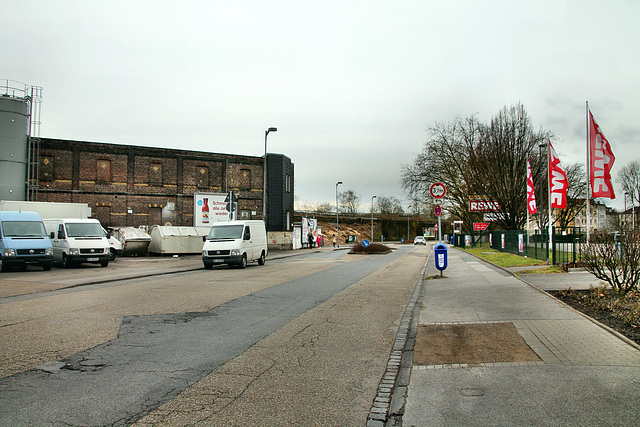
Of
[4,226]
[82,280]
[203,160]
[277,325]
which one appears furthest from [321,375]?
[203,160]

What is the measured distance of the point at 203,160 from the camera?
46156 millimetres

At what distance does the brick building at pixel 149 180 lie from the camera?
40000mm

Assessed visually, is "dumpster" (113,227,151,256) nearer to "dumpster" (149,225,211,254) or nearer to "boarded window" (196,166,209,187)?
"dumpster" (149,225,211,254)

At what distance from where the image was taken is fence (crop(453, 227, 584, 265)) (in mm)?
17961

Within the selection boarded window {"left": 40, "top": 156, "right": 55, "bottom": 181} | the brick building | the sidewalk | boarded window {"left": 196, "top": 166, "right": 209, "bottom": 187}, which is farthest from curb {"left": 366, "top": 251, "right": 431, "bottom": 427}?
boarded window {"left": 196, "top": 166, "right": 209, "bottom": 187}

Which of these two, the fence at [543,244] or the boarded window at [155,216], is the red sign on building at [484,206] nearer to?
the fence at [543,244]

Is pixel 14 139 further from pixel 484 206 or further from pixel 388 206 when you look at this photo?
pixel 388 206

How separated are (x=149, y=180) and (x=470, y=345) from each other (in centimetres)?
4085

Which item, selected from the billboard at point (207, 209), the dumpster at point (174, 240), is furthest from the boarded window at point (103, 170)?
the dumpster at point (174, 240)

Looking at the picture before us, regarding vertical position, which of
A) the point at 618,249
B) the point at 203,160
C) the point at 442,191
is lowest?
the point at 618,249

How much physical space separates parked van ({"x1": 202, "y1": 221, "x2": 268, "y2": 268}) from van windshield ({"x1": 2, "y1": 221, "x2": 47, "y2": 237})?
6997mm

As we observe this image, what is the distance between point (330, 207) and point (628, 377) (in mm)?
109992

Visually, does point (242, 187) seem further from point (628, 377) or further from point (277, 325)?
point (628, 377)

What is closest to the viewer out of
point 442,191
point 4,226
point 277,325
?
point 277,325
